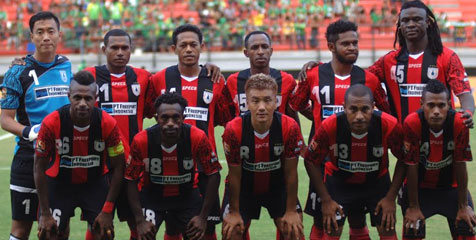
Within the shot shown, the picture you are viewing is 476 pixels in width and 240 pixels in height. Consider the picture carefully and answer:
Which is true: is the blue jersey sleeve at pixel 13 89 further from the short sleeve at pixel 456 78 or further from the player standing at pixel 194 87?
the short sleeve at pixel 456 78

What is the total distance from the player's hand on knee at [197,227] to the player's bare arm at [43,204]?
1061mm

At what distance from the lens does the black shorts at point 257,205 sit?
19.7 ft

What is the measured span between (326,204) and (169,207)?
1.28 m

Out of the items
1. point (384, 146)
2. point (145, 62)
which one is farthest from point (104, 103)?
point (145, 62)

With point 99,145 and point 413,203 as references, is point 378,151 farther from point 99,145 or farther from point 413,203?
point 99,145

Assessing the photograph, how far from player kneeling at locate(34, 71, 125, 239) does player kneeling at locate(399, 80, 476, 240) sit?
92.4 inches

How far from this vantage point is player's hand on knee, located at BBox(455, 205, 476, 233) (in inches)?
227

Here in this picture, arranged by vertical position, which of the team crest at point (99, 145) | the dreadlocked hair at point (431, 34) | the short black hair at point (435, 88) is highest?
the dreadlocked hair at point (431, 34)

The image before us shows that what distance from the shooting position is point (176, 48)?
6.85 metres

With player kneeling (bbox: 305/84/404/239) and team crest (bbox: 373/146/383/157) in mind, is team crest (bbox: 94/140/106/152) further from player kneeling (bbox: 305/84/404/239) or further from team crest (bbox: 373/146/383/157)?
team crest (bbox: 373/146/383/157)

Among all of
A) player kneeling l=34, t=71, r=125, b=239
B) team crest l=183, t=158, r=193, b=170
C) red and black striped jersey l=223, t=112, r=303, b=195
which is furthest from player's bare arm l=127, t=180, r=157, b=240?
red and black striped jersey l=223, t=112, r=303, b=195

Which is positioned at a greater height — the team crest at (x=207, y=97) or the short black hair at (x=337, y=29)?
the short black hair at (x=337, y=29)

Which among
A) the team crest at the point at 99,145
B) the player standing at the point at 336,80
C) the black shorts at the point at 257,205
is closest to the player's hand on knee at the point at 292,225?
the black shorts at the point at 257,205

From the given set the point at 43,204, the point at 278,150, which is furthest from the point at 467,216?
the point at 43,204
